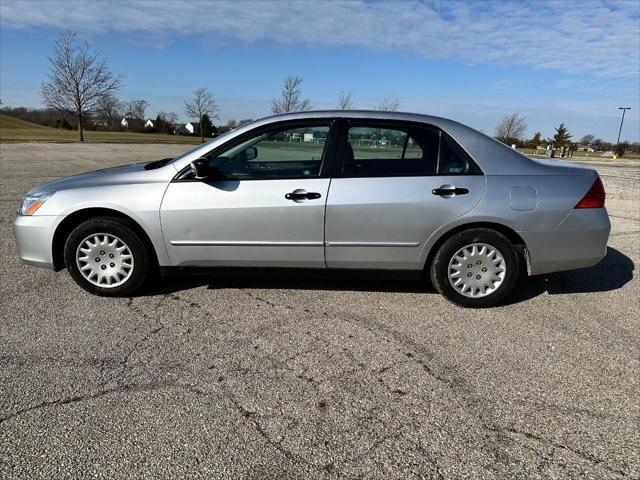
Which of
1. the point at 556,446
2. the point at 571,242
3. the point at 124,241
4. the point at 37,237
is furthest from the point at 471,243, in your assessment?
the point at 37,237

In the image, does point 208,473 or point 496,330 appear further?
point 496,330

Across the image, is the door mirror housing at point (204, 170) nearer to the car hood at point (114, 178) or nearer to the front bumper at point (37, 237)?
the car hood at point (114, 178)

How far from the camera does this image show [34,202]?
12.7 feet

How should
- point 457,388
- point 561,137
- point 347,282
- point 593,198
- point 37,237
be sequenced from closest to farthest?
point 457,388 < point 593,198 < point 37,237 < point 347,282 < point 561,137

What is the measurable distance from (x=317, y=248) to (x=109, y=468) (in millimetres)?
2195

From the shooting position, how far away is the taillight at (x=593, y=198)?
12.1ft

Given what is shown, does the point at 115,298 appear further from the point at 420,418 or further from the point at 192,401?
the point at 420,418

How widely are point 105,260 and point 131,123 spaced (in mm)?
103235

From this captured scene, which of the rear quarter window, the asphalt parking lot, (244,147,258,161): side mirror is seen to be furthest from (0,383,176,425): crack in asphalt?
the rear quarter window

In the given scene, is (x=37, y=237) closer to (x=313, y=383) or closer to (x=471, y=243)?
(x=313, y=383)

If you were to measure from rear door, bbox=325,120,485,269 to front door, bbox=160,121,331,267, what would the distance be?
16 centimetres

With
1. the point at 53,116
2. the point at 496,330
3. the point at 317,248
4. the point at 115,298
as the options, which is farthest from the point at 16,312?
the point at 53,116

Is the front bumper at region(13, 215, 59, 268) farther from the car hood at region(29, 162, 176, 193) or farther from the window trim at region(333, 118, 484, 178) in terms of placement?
the window trim at region(333, 118, 484, 178)

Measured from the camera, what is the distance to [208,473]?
1.97 meters
